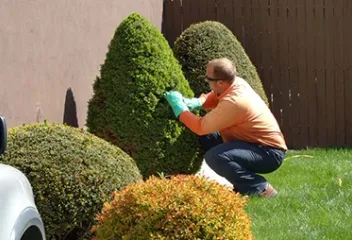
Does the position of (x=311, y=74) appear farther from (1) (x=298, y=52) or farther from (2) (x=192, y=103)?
(2) (x=192, y=103)

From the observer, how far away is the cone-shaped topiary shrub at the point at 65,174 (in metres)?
5.94

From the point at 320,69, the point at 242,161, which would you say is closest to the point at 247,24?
the point at 320,69

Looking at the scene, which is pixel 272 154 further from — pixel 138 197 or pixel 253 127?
pixel 138 197

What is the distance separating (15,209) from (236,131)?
4.95 m

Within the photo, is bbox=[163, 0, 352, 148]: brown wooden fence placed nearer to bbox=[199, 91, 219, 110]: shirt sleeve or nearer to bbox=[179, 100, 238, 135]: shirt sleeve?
bbox=[199, 91, 219, 110]: shirt sleeve

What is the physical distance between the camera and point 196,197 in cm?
530

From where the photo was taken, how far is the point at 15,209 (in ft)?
12.4

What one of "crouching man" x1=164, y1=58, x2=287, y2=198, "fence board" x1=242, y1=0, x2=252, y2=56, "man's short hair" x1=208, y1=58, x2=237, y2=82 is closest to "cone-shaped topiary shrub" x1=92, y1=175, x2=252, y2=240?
"crouching man" x1=164, y1=58, x2=287, y2=198

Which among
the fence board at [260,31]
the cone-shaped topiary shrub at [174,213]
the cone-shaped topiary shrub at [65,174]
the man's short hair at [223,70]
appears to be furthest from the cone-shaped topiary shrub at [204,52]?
the cone-shaped topiary shrub at [174,213]

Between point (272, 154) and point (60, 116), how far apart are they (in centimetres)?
202

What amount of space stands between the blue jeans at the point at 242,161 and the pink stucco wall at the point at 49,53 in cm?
137

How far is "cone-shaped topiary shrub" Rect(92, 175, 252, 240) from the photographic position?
5191mm

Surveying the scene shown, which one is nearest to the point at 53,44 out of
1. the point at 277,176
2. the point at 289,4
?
the point at 277,176

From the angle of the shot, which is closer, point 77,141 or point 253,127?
point 77,141
